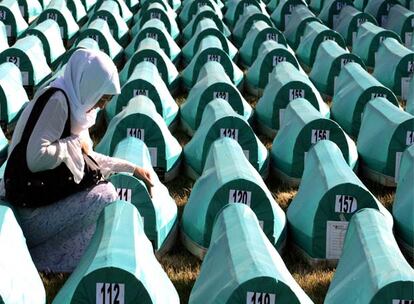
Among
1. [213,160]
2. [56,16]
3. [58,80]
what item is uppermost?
[58,80]

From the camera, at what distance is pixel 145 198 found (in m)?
5.22

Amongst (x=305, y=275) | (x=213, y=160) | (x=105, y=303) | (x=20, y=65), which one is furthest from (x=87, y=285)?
(x=20, y=65)

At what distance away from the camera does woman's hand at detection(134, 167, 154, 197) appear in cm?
515

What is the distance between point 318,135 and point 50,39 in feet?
12.5

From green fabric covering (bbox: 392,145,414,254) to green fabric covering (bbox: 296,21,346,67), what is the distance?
4.02 meters

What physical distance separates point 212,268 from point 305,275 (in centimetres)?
102

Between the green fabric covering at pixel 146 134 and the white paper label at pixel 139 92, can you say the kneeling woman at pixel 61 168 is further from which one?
the white paper label at pixel 139 92

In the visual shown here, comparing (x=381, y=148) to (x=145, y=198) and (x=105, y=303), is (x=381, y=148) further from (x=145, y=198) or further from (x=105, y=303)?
(x=105, y=303)

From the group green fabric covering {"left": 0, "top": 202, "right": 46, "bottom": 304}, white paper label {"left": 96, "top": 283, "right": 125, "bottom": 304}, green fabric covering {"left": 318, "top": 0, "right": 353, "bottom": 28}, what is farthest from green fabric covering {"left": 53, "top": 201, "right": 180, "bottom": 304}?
green fabric covering {"left": 318, "top": 0, "right": 353, "bottom": 28}

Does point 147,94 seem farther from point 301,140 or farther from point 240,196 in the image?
point 240,196

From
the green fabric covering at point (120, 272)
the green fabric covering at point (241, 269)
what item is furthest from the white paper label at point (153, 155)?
the green fabric covering at point (120, 272)

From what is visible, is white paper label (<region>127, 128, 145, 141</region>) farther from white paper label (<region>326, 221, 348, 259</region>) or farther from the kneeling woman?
white paper label (<region>326, 221, 348, 259</region>)

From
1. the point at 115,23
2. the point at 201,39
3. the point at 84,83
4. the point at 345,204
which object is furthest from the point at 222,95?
the point at 115,23

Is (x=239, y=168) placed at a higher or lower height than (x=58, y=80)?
lower
